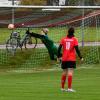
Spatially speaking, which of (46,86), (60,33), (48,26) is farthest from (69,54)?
(48,26)

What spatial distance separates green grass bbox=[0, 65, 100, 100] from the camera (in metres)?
16.3

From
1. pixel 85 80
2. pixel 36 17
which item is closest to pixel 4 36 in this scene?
pixel 36 17

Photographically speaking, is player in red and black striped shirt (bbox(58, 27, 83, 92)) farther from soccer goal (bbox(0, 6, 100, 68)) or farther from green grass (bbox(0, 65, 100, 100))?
soccer goal (bbox(0, 6, 100, 68))

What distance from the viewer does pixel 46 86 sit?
1941 cm

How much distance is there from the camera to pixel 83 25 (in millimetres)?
31219

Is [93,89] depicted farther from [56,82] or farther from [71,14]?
[71,14]

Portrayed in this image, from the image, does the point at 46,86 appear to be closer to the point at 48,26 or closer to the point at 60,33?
the point at 60,33

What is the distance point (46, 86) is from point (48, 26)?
1208 cm

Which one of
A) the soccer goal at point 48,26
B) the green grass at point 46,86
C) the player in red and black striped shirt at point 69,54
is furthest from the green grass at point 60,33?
the player in red and black striped shirt at point 69,54

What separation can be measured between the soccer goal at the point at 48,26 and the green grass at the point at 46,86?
2.44 m

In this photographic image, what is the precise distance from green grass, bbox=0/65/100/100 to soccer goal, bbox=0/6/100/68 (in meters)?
2.44

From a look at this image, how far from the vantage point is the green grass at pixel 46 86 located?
53.4ft

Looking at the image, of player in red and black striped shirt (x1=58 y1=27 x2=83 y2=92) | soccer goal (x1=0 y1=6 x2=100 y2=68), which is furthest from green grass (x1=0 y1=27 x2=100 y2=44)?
player in red and black striped shirt (x1=58 y1=27 x2=83 y2=92)

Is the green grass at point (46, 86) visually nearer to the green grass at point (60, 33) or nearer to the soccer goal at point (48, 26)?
the soccer goal at point (48, 26)
